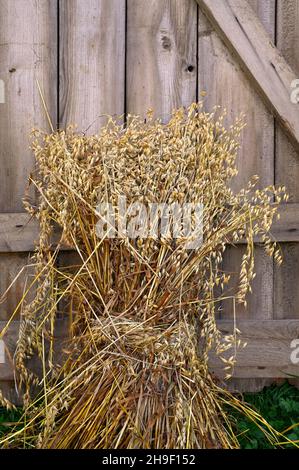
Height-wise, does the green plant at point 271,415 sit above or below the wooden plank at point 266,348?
below

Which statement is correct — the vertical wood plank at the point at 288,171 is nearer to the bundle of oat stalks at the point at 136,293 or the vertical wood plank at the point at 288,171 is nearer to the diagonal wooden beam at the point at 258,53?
the diagonal wooden beam at the point at 258,53

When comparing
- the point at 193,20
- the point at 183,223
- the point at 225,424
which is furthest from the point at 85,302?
the point at 193,20

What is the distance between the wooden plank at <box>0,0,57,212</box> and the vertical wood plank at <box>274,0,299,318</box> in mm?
884

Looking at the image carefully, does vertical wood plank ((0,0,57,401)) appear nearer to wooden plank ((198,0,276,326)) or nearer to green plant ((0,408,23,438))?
green plant ((0,408,23,438))

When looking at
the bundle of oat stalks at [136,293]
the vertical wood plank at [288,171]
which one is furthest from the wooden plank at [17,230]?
the vertical wood plank at [288,171]

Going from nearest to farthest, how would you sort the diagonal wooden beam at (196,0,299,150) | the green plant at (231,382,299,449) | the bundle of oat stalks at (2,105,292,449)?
the bundle of oat stalks at (2,105,292,449) → the green plant at (231,382,299,449) → the diagonal wooden beam at (196,0,299,150)

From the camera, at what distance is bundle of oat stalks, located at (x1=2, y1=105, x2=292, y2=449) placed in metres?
1.98

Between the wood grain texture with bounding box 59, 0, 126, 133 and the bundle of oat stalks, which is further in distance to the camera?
the wood grain texture with bounding box 59, 0, 126, 133

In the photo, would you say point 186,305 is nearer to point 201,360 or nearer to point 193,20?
point 201,360

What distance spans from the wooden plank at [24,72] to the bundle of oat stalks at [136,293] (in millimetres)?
295

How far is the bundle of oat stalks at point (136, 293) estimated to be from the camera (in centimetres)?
198

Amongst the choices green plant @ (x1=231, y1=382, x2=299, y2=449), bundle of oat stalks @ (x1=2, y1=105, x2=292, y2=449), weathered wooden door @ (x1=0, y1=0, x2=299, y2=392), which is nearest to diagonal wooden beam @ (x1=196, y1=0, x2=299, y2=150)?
weathered wooden door @ (x1=0, y1=0, x2=299, y2=392)

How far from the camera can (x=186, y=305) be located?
211 cm

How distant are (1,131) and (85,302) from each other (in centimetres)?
84
